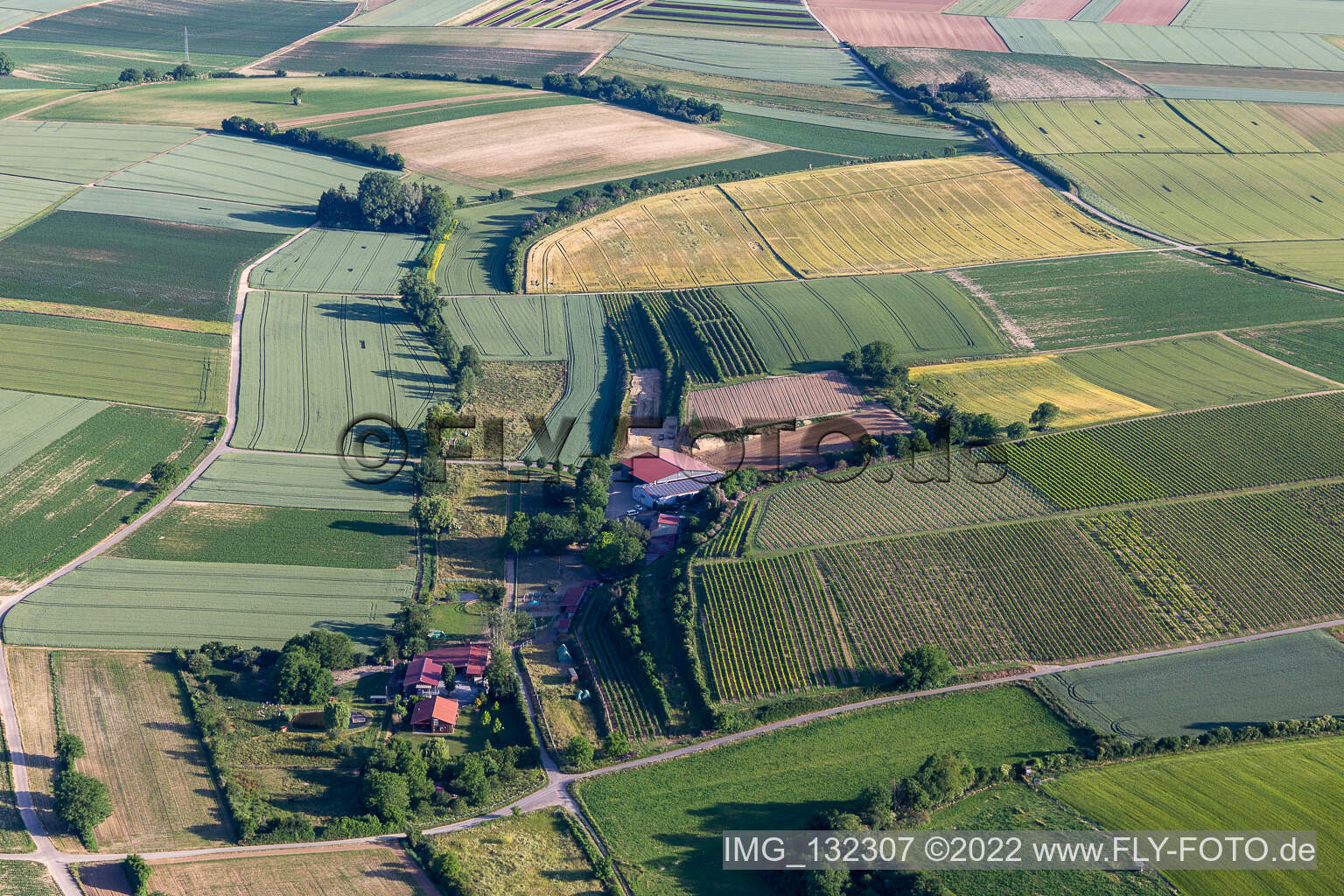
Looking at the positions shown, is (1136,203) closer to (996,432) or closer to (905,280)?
(905,280)

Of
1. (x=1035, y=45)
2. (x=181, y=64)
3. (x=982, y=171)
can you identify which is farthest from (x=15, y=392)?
(x=1035, y=45)

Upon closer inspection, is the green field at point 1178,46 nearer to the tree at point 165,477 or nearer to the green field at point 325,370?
the green field at point 325,370

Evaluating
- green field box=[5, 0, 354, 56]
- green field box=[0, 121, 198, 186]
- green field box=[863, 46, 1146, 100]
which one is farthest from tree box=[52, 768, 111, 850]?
green field box=[5, 0, 354, 56]

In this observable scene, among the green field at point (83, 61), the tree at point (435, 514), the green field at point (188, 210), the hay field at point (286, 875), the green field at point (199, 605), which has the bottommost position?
the hay field at point (286, 875)

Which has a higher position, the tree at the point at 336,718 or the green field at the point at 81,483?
the green field at the point at 81,483

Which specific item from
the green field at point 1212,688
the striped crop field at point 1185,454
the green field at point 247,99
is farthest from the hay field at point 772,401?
the green field at point 247,99

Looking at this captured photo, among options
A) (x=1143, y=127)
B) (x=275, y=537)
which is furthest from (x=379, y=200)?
(x=1143, y=127)
